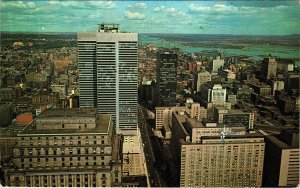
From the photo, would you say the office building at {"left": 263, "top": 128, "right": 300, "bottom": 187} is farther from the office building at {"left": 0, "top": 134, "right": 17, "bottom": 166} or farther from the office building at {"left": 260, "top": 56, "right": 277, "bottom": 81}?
the office building at {"left": 0, "top": 134, "right": 17, "bottom": 166}

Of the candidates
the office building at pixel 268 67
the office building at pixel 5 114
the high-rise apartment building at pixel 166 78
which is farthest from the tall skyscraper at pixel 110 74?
the office building at pixel 268 67

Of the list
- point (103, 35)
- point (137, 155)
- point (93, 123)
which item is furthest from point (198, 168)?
point (103, 35)

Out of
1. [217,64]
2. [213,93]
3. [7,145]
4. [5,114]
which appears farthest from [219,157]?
[5,114]

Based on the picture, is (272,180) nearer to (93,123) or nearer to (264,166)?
(264,166)

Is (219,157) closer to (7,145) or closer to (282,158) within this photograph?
(282,158)

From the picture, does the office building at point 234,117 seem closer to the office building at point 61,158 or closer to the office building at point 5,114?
the office building at point 61,158

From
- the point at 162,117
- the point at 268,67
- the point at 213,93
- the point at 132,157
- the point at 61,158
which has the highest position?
the point at 268,67

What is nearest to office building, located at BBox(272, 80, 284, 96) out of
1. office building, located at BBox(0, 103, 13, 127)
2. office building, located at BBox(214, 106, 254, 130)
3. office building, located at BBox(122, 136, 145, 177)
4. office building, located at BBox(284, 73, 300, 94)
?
office building, located at BBox(284, 73, 300, 94)
